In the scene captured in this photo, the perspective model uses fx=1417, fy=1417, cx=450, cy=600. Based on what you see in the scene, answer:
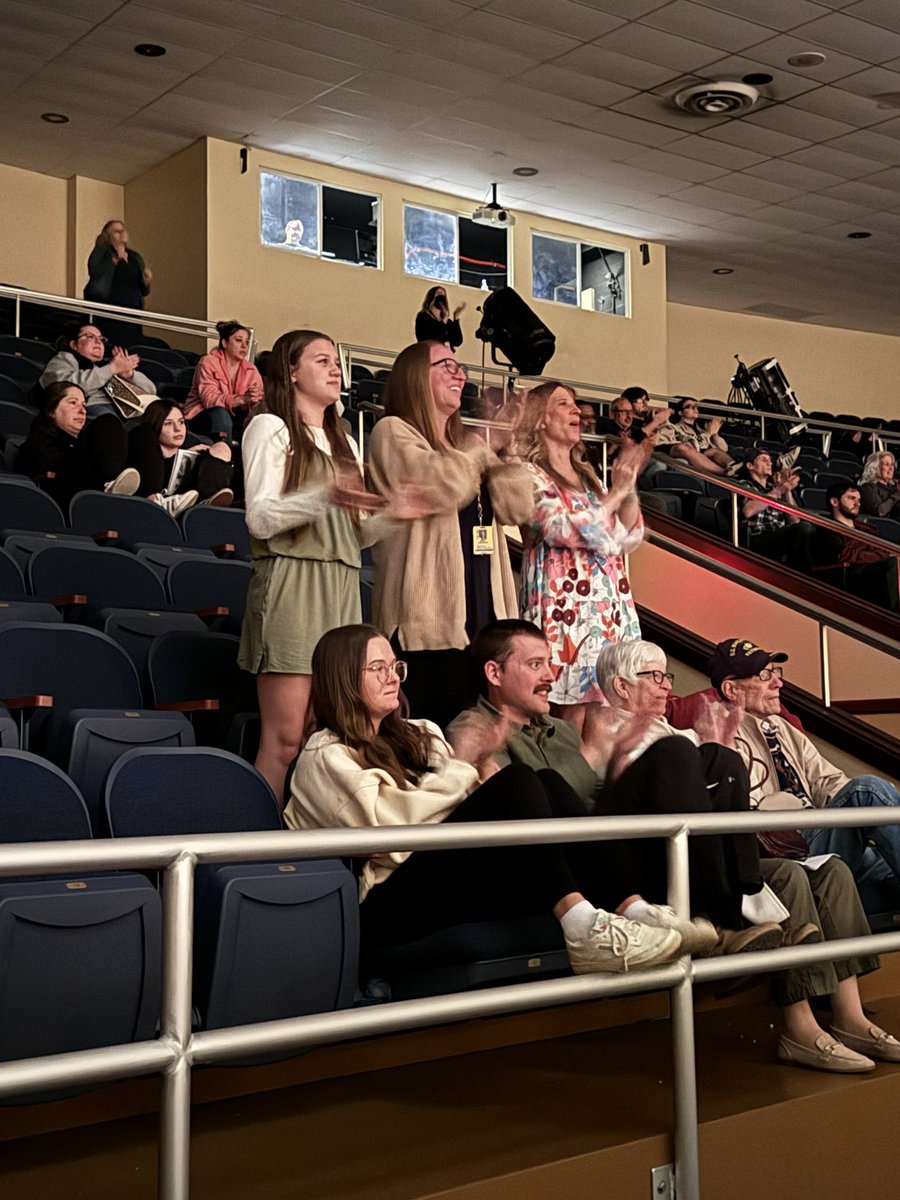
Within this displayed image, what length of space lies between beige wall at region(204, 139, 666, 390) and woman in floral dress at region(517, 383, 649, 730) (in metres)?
6.31

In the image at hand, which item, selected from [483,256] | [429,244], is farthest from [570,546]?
[483,256]

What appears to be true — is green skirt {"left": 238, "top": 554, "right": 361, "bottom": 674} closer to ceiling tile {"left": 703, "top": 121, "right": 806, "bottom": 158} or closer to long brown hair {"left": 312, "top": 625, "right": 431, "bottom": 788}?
long brown hair {"left": 312, "top": 625, "right": 431, "bottom": 788}

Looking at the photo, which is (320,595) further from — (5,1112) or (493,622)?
(5,1112)

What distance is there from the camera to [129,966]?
74.4 inches

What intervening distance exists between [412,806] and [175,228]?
7.84m

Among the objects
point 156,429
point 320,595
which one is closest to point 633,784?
point 320,595

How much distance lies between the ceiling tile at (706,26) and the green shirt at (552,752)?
5.49 m

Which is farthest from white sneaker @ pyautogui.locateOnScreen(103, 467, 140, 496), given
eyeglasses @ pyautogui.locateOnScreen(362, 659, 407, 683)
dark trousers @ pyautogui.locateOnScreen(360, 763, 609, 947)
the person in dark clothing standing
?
the person in dark clothing standing

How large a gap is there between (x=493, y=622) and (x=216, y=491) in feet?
8.54

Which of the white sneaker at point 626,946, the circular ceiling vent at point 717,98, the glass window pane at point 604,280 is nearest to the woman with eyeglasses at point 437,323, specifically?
the circular ceiling vent at point 717,98

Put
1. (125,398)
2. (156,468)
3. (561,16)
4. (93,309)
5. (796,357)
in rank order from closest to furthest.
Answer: (156,468) < (125,398) < (93,309) < (561,16) < (796,357)

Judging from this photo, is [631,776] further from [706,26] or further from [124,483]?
[706,26]

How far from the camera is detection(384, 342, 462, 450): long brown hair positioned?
9.79 ft

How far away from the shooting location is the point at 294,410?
9.45 feet
